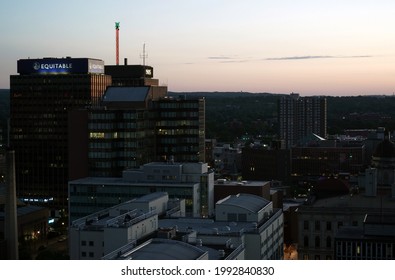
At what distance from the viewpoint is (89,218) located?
3975 cm

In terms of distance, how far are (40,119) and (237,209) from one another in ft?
151

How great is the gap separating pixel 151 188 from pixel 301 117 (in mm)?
123795

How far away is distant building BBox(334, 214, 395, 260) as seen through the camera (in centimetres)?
3262

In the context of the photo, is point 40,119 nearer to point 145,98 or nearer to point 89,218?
point 145,98

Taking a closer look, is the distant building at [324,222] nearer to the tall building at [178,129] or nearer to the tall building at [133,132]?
the tall building at [133,132]

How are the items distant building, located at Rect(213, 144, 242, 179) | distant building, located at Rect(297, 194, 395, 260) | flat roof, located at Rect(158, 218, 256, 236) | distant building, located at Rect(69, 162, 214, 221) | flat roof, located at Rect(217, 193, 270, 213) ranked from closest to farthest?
flat roof, located at Rect(158, 218, 256, 236) → flat roof, located at Rect(217, 193, 270, 213) → distant building, located at Rect(297, 194, 395, 260) → distant building, located at Rect(69, 162, 214, 221) → distant building, located at Rect(213, 144, 242, 179)

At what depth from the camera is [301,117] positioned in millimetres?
170875

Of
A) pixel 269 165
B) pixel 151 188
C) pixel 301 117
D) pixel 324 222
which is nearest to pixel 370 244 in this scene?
pixel 324 222

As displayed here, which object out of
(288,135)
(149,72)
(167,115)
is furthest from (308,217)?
(288,135)

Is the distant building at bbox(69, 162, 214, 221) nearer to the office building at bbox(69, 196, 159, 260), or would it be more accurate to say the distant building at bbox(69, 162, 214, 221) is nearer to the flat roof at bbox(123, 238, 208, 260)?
the office building at bbox(69, 196, 159, 260)

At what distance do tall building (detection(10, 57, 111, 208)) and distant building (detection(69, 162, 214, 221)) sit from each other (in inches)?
1178

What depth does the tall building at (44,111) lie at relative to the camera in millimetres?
81375

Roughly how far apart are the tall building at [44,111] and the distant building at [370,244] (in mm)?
51505

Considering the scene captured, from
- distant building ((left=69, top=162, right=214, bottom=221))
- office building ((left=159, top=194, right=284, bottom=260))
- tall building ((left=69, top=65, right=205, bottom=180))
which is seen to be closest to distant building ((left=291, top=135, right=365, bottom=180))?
tall building ((left=69, top=65, right=205, bottom=180))
